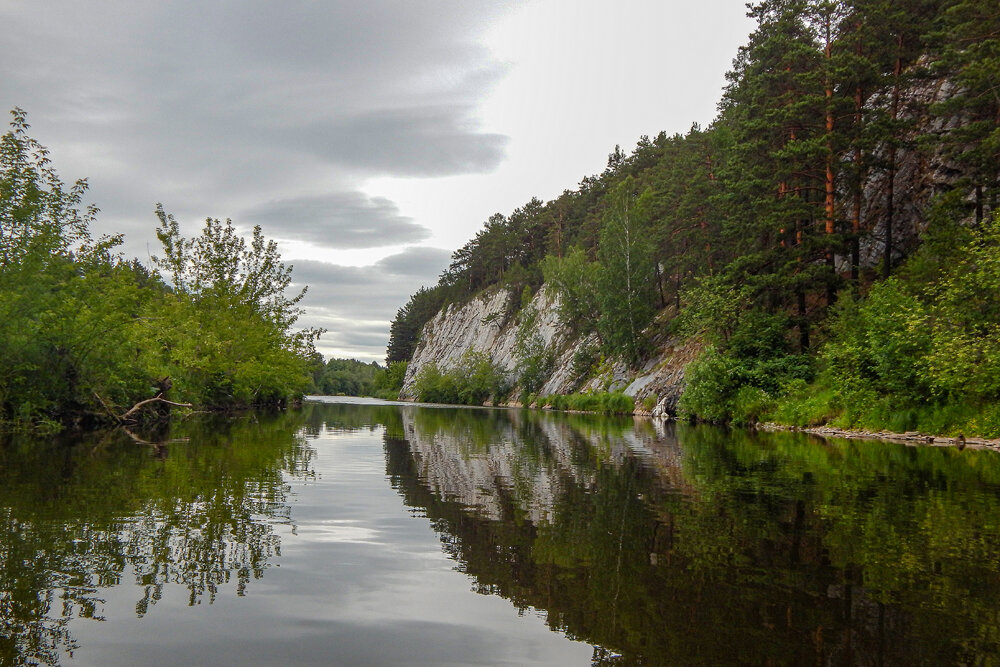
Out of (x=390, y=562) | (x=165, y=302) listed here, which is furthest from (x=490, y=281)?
(x=390, y=562)

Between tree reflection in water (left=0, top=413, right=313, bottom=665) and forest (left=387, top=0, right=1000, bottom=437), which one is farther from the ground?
forest (left=387, top=0, right=1000, bottom=437)

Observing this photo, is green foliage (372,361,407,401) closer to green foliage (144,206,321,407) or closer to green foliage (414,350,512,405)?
green foliage (414,350,512,405)

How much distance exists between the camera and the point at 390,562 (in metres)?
8.08

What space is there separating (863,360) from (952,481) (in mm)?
16831

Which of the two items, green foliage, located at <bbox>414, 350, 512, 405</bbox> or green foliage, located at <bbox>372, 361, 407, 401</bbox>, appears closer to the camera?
green foliage, located at <bbox>414, 350, 512, 405</bbox>

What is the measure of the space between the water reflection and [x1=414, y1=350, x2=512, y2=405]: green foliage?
262 feet

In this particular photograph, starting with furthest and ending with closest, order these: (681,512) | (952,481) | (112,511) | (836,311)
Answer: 1. (836,311)
2. (952,481)
3. (681,512)
4. (112,511)

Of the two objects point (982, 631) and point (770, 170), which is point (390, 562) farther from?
point (770, 170)

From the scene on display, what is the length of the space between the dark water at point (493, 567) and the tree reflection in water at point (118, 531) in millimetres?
41

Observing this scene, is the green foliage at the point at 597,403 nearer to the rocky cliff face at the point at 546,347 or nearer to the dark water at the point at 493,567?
the rocky cliff face at the point at 546,347

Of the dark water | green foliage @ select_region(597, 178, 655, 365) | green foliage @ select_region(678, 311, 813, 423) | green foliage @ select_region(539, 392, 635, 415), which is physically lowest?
the dark water

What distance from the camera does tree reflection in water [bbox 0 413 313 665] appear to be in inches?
237

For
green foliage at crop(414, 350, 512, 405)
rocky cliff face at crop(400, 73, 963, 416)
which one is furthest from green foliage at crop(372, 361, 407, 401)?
rocky cliff face at crop(400, 73, 963, 416)

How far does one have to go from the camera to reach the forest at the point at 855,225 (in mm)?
27641
